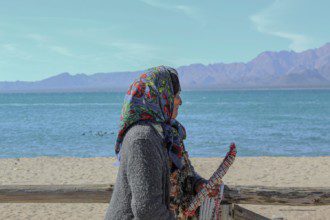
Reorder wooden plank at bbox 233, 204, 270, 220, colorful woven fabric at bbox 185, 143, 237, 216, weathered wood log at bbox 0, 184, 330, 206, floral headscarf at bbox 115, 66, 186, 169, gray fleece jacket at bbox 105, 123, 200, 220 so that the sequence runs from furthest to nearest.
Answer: weathered wood log at bbox 0, 184, 330, 206
wooden plank at bbox 233, 204, 270, 220
colorful woven fabric at bbox 185, 143, 237, 216
floral headscarf at bbox 115, 66, 186, 169
gray fleece jacket at bbox 105, 123, 200, 220

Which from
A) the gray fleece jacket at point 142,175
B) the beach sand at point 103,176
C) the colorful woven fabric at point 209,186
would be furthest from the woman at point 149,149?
the beach sand at point 103,176

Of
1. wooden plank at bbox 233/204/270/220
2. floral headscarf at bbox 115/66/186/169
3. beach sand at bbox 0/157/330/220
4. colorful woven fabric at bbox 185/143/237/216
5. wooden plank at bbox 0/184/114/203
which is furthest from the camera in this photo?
beach sand at bbox 0/157/330/220

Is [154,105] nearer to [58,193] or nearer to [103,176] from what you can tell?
[58,193]

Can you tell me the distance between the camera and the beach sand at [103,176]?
337 inches

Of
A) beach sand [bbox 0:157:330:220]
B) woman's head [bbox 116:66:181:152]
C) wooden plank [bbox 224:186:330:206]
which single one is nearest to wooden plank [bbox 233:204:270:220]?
wooden plank [bbox 224:186:330:206]

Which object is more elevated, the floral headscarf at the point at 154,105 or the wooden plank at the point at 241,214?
the floral headscarf at the point at 154,105

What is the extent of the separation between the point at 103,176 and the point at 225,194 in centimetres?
969

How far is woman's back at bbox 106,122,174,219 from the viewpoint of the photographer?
7.54 feet

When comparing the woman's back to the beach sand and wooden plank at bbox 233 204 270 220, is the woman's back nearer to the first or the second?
wooden plank at bbox 233 204 270 220

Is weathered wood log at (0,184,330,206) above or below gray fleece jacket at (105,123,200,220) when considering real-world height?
below

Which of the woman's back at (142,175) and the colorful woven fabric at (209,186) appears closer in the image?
the woman's back at (142,175)

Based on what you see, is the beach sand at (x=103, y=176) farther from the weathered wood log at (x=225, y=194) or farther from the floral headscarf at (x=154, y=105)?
the floral headscarf at (x=154, y=105)

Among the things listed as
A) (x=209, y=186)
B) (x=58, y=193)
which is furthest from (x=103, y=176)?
(x=209, y=186)

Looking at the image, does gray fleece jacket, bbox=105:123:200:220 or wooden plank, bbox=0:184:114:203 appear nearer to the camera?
gray fleece jacket, bbox=105:123:200:220
